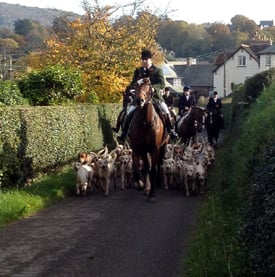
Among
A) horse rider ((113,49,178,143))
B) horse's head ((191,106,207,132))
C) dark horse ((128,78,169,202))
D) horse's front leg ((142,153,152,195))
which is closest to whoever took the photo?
dark horse ((128,78,169,202))

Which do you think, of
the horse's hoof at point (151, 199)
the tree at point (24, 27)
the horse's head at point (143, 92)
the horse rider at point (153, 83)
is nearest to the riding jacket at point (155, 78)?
the horse rider at point (153, 83)

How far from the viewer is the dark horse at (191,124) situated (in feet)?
66.7

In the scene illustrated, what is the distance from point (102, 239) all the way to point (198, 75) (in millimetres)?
88186

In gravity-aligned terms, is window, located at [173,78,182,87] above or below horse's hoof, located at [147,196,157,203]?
above

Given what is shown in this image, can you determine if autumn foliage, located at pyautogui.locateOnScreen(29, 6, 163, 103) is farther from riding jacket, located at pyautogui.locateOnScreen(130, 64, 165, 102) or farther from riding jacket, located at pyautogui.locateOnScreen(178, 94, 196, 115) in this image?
riding jacket, located at pyautogui.locateOnScreen(130, 64, 165, 102)

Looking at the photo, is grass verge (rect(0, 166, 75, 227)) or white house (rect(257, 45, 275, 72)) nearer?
grass verge (rect(0, 166, 75, 227))

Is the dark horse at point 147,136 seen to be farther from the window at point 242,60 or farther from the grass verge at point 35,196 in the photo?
the window at point 242,60

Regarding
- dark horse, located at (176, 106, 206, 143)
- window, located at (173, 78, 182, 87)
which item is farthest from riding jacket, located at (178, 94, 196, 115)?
window, located at (173, 78, 182, 87)

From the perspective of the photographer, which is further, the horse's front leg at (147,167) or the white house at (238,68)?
the white house at (238,68)

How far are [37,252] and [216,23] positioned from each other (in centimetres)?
13001

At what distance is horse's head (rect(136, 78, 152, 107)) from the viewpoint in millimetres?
12797

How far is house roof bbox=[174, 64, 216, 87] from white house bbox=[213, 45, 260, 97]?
6864 millimetres

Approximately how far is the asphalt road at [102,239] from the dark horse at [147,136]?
0.70 m

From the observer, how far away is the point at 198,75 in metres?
96.7
